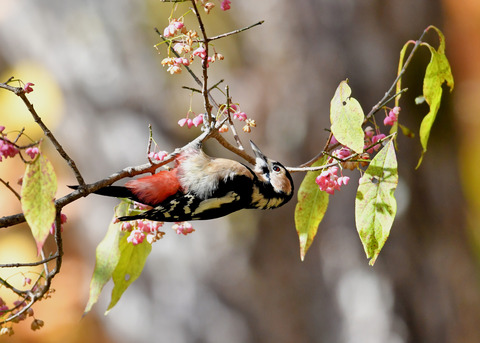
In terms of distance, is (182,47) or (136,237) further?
(136,237)

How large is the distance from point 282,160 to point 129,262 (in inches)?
80.6

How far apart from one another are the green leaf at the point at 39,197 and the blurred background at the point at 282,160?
2.46 meters

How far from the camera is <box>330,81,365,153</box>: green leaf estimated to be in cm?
108

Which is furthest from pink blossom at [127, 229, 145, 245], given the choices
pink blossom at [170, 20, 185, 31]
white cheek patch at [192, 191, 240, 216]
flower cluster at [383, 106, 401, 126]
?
flower cluster at [383, 106, 401, 126]

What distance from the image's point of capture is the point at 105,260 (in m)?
1.33

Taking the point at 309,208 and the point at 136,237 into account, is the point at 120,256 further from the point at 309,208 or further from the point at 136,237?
the point at 309,208

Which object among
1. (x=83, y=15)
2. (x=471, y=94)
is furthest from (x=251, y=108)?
(x=471, y=94)

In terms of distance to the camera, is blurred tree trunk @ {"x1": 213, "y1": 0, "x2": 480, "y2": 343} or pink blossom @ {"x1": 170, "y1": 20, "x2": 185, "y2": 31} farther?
blurred tree trunk @ {"x1": 213, "y1": 0, "x2": 480, "y2": 343}

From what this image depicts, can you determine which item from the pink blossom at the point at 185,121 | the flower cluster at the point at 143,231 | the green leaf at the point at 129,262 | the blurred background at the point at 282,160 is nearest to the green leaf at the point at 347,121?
the pink blossom at the point at 185,121

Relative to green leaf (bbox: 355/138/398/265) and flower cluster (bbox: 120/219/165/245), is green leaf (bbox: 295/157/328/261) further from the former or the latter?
flower cluster (bbox: 120/219/165/245)

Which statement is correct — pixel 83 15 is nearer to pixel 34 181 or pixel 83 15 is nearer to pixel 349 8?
pixel 349 8

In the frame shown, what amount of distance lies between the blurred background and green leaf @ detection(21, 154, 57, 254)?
246cm

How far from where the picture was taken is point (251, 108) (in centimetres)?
339

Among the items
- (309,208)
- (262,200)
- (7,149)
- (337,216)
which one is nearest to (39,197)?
(7,149)
